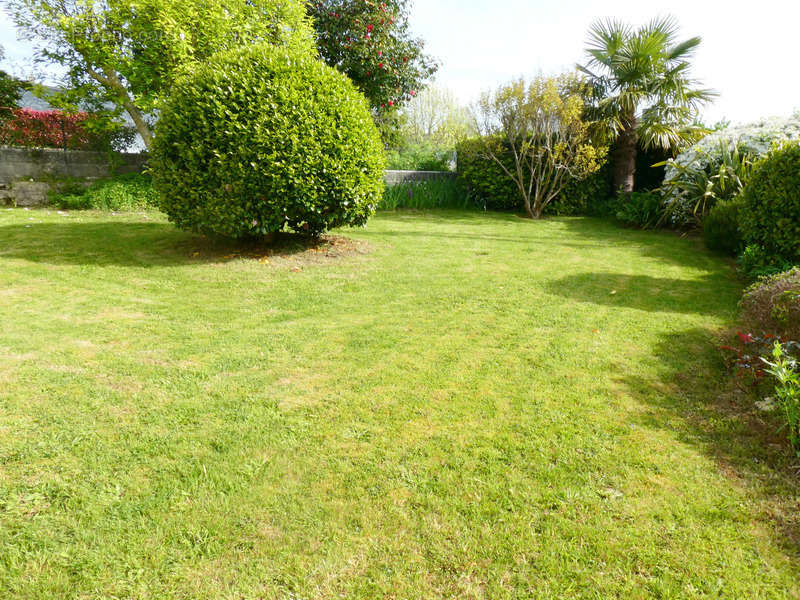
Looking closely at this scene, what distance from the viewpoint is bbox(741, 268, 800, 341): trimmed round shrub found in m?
3.17

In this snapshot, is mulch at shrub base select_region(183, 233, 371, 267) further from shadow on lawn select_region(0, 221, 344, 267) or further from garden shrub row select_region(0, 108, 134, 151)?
garden shrub row select_region(0, 108, 134, 151)

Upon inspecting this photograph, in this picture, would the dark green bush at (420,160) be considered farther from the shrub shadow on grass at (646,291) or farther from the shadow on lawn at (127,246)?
the shrub shadow on grass at (646,291)

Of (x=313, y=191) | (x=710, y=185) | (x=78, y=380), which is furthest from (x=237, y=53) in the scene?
(x=710, y=185)

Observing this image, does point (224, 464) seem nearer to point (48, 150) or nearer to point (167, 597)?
point (167, 597)

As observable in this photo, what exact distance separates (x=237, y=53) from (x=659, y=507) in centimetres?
661

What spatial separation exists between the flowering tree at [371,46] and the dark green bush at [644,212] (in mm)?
7988

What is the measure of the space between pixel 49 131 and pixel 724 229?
13357mm

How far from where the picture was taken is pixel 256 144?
5602 mm

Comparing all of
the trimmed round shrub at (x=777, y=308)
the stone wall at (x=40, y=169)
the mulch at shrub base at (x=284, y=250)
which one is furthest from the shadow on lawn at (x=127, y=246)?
the trimmed round shrub at (x=777, y=308)

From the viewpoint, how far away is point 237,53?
601cm

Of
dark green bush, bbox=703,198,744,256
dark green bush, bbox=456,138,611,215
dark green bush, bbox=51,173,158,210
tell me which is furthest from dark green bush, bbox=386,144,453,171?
dark green bush, bbox=703,198,744,256

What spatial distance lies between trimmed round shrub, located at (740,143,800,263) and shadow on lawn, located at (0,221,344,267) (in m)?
5.60

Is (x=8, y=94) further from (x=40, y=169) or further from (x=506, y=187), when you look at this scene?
(x=506, y=187)

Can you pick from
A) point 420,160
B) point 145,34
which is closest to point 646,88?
point 420,160
